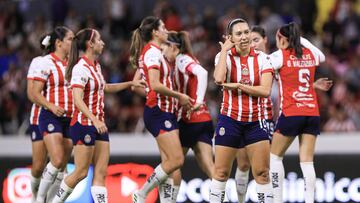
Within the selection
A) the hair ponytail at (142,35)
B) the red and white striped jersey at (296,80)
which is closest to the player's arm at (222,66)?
the red and white striped jersey at (296,80)

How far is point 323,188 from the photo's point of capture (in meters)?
13.9

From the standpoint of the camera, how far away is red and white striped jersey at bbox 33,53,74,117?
12773 millimetres

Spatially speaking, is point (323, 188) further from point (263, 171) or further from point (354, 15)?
point (354, 15)

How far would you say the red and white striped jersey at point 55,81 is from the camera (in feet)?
41.9

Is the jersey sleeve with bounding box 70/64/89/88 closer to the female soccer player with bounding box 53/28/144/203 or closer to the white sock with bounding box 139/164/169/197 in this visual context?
the female soccer player with bounding box 53/28/144/203

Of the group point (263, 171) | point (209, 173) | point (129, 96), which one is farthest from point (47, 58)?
point (129, 96)

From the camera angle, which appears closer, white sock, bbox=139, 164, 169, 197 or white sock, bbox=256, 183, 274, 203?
white sock, bbox=256, 183, 274, 203

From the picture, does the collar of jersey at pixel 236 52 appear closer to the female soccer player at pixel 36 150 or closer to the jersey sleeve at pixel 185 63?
the jersey sleeve at pixel 185 63

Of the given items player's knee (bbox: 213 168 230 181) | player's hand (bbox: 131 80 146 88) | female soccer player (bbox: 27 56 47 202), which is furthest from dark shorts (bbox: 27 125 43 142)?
player's knee (bbox: 213 168 230 181)

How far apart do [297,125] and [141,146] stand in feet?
10.0

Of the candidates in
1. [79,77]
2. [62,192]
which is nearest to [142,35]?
[79,77]

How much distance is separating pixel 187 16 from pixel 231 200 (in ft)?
27.0

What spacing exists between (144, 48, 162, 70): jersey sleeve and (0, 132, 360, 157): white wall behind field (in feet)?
8.33

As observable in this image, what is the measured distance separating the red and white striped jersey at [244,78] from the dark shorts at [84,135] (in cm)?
154
